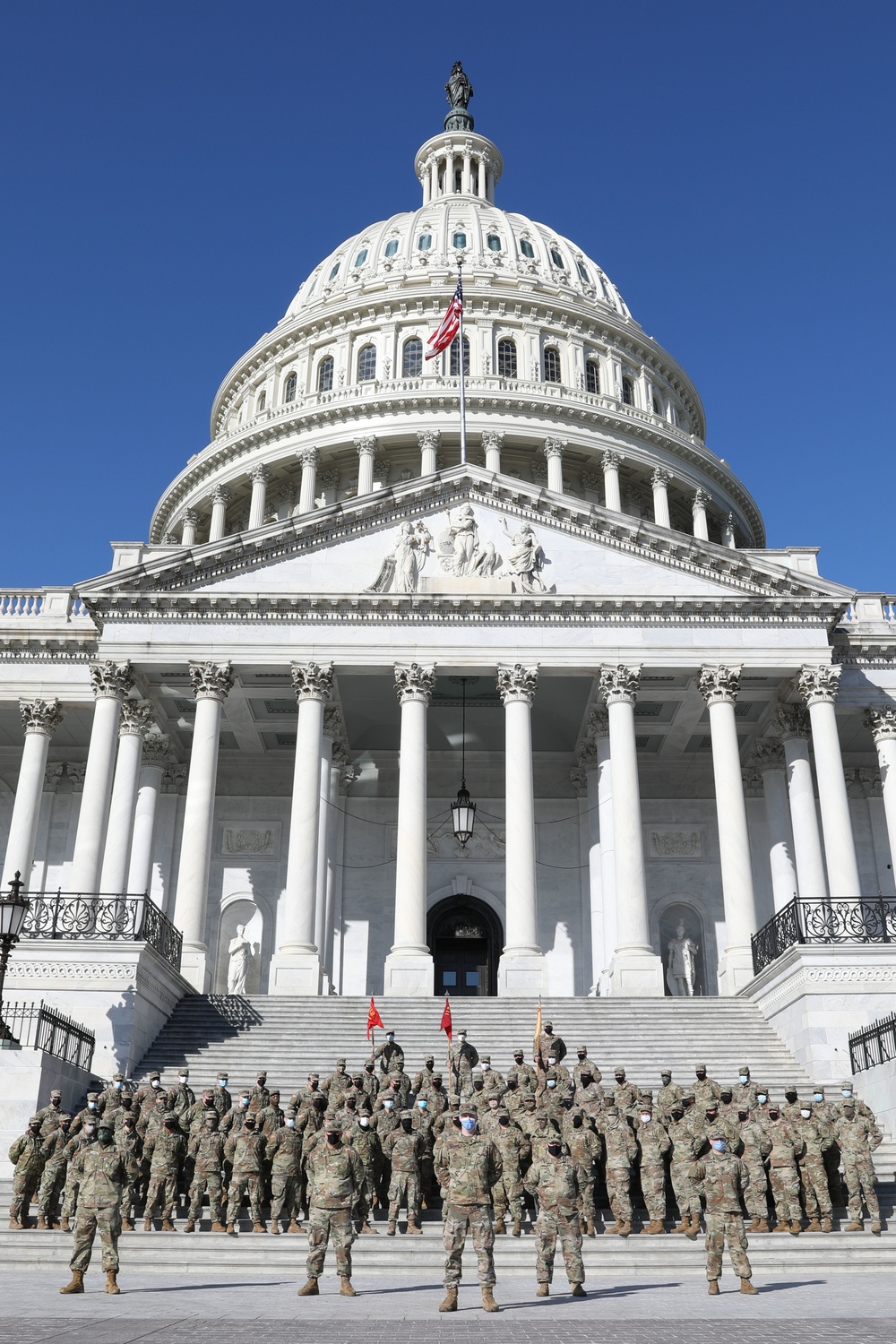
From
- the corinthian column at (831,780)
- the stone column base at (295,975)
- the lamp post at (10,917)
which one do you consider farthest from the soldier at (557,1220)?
the corinthian column at (831,780)

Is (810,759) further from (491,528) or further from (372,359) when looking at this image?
(372,359)

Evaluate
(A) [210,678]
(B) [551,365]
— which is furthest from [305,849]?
(B) [551,365]

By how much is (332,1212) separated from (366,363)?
51.2m

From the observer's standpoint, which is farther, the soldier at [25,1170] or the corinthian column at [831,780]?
the corinthian column at [831,780]

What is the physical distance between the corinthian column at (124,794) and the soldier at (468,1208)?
19.3 m

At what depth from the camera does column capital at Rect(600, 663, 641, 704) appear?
32.6 meters

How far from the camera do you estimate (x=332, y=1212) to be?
12.1 m

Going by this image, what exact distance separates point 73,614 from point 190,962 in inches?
551

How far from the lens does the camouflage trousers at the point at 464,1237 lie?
37.2 feet

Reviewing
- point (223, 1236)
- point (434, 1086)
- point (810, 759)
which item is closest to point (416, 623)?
point (810, 759)

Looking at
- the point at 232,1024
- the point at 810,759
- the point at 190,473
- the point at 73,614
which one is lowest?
the point at 232,1024

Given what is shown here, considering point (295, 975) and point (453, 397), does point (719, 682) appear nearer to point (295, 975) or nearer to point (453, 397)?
point (295, 975)

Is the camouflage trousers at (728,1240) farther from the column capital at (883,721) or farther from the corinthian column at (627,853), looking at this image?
the column capital at (883,721)

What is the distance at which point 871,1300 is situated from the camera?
11867 millimetres
